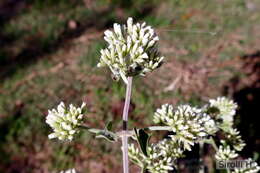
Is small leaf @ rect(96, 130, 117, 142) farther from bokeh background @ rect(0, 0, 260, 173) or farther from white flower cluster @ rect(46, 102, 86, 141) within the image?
bokeh background @ rect(0, 0, 260, 173)

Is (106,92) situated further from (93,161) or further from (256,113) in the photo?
(256,113)

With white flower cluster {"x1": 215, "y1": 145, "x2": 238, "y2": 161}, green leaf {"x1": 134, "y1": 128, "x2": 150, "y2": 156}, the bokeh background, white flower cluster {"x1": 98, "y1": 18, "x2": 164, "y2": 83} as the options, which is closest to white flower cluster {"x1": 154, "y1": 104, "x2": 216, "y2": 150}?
green leaf {"x1": 134, "y1": 128, "x2": 150, "y2": 156}

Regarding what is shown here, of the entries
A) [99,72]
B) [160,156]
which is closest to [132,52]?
[160,156]

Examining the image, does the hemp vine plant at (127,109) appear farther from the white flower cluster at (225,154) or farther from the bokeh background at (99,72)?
the bokeh background at (99,72)

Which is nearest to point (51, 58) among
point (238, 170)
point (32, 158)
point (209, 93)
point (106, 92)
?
point (106, 92)

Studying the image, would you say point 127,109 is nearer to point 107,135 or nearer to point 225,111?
point 107,135
